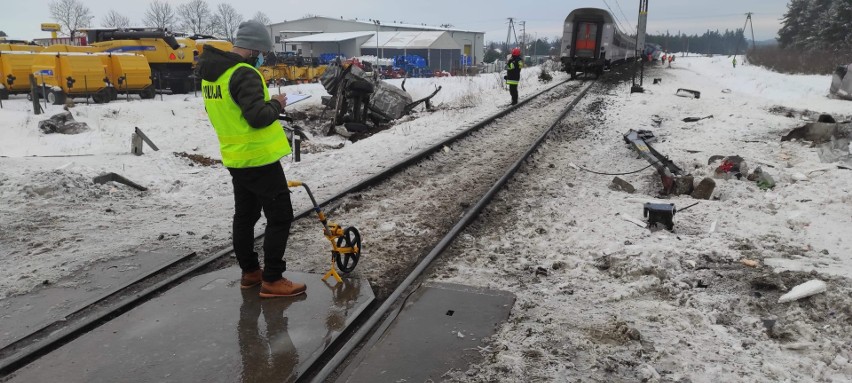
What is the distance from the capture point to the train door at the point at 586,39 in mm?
27922

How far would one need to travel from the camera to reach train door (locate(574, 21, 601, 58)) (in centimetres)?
2792

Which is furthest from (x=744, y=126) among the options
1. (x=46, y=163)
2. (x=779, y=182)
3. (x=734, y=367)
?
(x=46, y=163)

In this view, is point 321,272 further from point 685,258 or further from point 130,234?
point 685,258

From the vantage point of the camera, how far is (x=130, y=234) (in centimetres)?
562

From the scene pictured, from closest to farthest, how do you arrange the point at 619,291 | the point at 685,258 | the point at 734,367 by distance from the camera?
1. the point at 734,367
2. the point at 619,291
3. the point at 685,258

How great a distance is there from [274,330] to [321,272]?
3.49 ft

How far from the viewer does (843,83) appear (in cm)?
1938

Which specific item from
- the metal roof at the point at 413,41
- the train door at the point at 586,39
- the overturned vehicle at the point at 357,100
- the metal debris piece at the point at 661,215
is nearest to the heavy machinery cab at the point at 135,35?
the overturned vehicle at the point at 357,100

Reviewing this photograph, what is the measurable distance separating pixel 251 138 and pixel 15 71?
22706 mm

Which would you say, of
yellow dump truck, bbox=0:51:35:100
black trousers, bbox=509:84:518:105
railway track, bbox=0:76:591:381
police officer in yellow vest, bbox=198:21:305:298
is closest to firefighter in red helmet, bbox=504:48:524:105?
black trousers, bbox=509:84:518:105

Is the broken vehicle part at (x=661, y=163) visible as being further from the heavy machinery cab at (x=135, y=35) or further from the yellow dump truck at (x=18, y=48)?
the yellow dump truck at (x=18, y=48)

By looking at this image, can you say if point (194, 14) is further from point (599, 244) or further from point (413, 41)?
point (599, 244)

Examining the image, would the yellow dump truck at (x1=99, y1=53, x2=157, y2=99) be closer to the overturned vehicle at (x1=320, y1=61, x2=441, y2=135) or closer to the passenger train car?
the overturned vehicle at (x1=320, y1=61, x2=441, y2=135)

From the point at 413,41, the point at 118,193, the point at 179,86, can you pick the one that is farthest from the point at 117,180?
the point at 413,41
